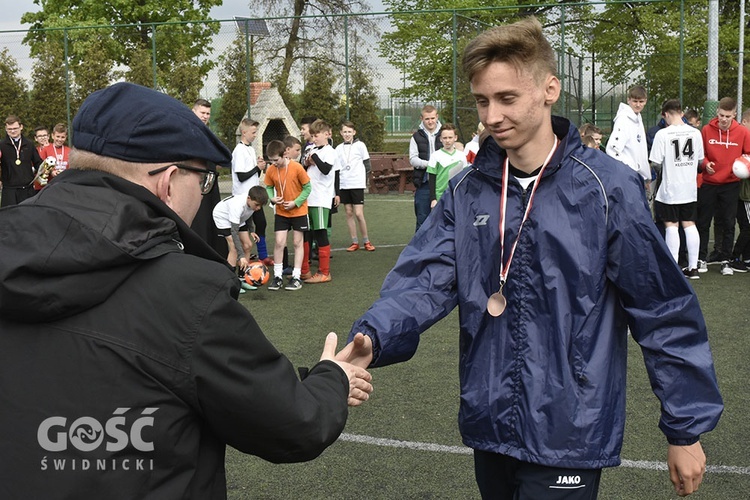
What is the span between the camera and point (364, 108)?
75.7 feet

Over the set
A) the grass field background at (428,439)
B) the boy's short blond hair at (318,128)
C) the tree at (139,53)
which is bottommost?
the grass field background at (428,439)

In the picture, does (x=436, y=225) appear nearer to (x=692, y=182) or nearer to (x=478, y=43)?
(x=478, y=43)

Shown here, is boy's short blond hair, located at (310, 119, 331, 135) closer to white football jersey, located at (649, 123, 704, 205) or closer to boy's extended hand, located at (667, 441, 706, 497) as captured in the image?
white football jersey, located at (649, 123, 704, 205)

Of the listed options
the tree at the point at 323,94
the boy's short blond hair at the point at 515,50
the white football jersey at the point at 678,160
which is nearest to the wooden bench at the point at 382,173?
the tree at the point at 323,94

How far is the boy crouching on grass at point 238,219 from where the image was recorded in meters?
10.1

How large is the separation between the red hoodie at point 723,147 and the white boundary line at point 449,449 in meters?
7.35

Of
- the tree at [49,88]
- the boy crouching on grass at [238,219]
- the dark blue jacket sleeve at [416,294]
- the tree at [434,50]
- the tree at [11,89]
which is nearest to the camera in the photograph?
the dark blue jacket sleeve at [416,294]

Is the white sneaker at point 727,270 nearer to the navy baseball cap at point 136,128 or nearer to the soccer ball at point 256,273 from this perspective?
the soccer ball at point 256,273

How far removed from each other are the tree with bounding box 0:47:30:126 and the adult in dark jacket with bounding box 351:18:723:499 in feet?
81.0

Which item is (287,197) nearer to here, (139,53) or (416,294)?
(416,294)

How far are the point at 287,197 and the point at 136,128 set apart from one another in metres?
8.91

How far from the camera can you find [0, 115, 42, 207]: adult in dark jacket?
1464 cm

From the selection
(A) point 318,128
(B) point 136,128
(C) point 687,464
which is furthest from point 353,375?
(A) point 318,128

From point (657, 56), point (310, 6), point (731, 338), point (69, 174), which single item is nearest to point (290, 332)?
point (731, 338)
